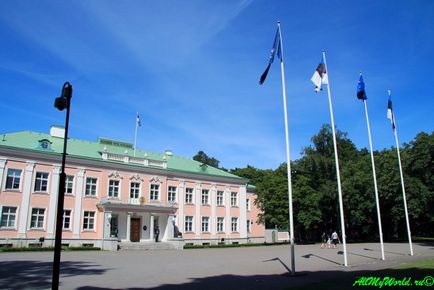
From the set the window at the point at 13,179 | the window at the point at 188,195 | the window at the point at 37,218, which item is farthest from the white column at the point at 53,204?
the window at the point at 188,195

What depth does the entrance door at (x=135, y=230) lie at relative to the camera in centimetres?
4253

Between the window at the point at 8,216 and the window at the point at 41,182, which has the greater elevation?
the window at the point at 41,182

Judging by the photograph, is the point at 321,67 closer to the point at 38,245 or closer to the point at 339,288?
the point at 339,288

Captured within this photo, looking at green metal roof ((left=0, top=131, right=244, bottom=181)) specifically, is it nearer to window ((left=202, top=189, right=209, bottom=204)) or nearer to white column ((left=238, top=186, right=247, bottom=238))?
window ((left=202, top=189, right=209, bottom=204))

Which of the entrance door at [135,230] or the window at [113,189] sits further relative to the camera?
the window at [113,189]

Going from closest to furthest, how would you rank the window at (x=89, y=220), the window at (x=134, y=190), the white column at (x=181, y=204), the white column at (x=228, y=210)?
the window at (x=89, y=220)
the window at (x=134, y=190)
the white column at (x=181, y=204)
the white column at (x=228, y=210)

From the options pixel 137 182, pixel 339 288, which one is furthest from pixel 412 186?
pixel 339 288

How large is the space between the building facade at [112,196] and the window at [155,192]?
121 millimetres

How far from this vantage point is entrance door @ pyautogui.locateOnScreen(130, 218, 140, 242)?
4253 centimetres

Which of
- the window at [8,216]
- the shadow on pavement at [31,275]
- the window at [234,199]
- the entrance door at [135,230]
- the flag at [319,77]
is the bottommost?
the shadow on pavement at [31,275]

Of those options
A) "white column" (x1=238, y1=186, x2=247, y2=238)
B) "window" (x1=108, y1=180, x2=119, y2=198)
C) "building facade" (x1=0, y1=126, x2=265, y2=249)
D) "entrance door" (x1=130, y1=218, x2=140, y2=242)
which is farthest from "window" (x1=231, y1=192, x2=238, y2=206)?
"window" (x1=108, y1=180, x2=119, y2=198)

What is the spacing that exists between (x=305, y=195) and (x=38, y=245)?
109ft

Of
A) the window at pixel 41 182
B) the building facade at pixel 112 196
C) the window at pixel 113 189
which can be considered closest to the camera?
the building facade at pixel 112 196

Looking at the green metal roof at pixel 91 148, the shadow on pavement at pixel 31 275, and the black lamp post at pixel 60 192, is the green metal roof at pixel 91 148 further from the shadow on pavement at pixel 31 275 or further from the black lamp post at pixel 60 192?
the black lamp post at pixel 60 192
